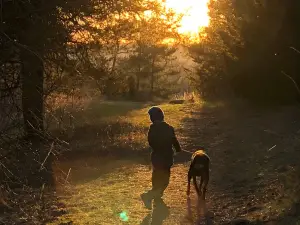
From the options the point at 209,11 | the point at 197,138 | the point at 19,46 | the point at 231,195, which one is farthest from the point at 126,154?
the point at 209,11

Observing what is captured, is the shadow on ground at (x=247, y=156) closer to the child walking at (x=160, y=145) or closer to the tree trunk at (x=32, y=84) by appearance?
the child walking at (x=160, y=145)

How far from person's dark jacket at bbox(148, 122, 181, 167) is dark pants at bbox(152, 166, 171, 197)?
82mm

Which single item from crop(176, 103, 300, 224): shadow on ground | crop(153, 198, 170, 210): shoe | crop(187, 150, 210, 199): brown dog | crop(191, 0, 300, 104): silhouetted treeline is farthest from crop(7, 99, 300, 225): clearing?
crop(191, 0, 300, 104): silhouetted treeline

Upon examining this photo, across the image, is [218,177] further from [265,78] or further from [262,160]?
[265,78]

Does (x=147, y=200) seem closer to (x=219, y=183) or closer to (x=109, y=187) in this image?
(x=109, y=187)

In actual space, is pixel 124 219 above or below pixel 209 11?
below

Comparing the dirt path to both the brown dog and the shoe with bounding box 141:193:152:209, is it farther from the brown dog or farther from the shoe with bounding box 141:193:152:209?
the brown dog

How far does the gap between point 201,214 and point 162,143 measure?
5.39ft

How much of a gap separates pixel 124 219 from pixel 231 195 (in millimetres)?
2586

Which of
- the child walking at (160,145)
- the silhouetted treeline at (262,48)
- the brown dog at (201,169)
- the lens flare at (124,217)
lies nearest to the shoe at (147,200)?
the child walking at (160,145)

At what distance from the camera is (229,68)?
22.4 metres

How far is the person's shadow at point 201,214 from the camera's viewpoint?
7469 mm

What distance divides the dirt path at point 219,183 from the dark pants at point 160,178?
0.70ft

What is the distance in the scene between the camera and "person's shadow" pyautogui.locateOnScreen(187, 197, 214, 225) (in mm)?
7469
